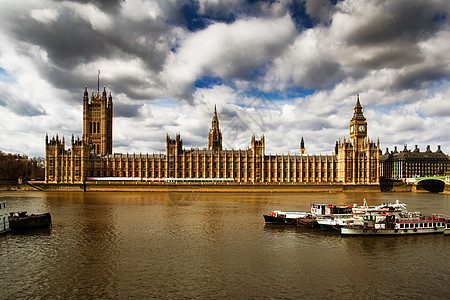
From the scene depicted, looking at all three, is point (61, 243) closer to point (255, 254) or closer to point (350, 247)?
point (255, 254)

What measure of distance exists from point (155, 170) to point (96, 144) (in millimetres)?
30279

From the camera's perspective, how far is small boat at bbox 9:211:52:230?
35966 mm

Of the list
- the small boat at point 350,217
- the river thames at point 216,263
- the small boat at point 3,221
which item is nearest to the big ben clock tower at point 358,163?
the small boat at point 350,217

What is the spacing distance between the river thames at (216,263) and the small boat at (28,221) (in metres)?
1.11

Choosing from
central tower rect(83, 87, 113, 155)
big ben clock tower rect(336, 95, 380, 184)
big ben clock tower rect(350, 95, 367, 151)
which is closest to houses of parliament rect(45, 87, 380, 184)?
big ben clock tower rect(336, 95, 380, 184)

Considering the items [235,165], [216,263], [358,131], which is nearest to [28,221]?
[216,263]

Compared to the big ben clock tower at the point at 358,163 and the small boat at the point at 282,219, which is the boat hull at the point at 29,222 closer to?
the small boat at the point at 282,219

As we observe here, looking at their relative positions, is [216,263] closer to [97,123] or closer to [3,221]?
[3,221]

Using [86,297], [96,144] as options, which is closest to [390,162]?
[96,144]

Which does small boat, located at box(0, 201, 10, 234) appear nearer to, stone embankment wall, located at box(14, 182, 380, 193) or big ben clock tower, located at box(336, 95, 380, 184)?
stone embankment wall, located at box(14, 182, 380, 193)

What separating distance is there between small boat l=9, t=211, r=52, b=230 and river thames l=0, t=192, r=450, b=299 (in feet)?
3.64

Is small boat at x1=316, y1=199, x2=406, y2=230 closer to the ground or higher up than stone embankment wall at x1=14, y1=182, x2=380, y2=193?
higher up

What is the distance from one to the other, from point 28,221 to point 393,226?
3686cm

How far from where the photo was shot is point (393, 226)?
1396 inches
